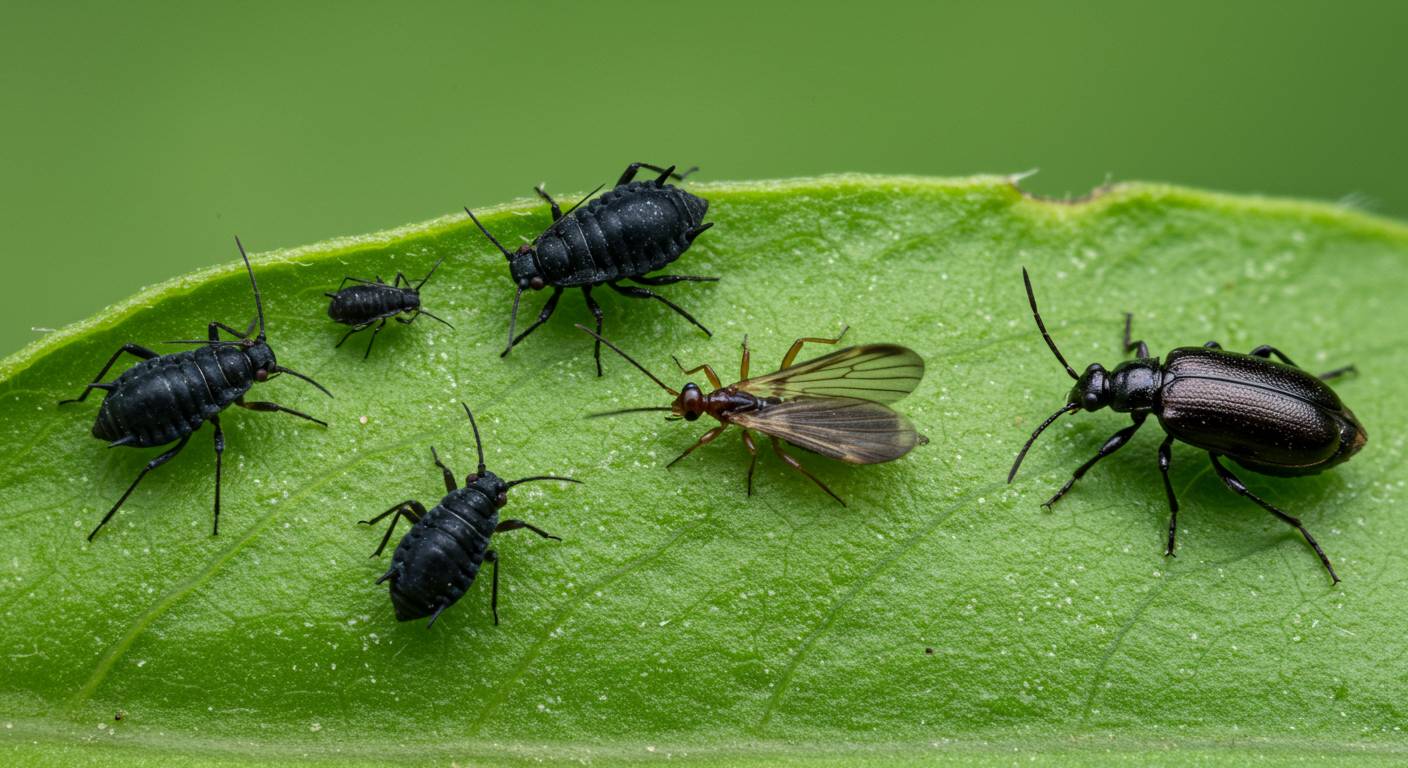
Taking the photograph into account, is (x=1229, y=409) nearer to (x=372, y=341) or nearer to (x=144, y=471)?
(x=372, y=341)

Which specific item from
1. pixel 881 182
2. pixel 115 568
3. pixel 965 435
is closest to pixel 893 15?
pixel 881 182

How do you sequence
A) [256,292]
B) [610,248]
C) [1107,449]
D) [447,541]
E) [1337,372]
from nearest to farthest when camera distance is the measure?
[447,541]
[256,292]
[1107,449]
[610,248]
[1337,372]

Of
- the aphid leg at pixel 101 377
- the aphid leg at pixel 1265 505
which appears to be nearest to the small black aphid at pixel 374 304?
the aphid leg at pixel 101 377

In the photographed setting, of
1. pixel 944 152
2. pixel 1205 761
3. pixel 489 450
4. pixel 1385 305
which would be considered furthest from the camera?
pixel 944 152

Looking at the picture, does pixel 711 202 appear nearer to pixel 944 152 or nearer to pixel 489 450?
pixel 489 450

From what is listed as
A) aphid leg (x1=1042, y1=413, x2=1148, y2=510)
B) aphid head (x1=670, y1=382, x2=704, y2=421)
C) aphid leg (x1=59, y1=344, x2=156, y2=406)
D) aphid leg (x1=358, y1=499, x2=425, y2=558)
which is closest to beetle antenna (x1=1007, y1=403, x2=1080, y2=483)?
aphid leg (x1=1042, y1=413, x2=1148, y2=510)

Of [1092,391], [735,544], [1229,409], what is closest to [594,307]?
[735,544]
